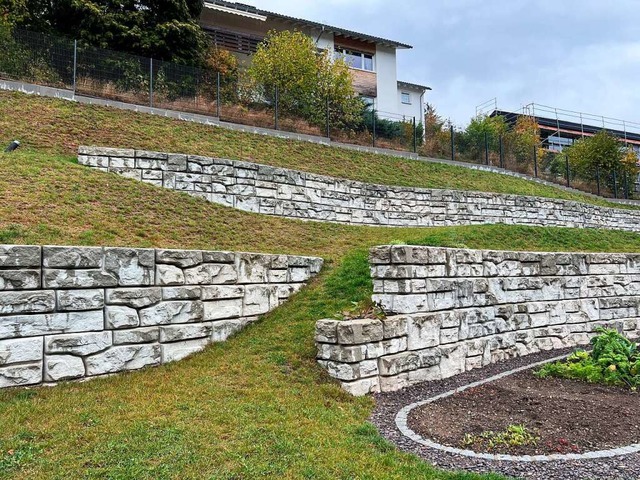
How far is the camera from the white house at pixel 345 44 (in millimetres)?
27188

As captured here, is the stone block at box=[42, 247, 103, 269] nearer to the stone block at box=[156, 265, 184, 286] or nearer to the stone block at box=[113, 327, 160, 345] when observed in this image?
the stone block at box=[156, 265, 184, 286]

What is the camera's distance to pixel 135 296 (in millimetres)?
5465

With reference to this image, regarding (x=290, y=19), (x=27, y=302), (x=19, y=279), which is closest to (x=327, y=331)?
(x=27, y=302)

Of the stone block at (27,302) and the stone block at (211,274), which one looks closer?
the stone block at (27,302)

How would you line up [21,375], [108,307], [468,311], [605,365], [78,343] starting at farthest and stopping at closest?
1. [468,311]
2. [605,365]
3. [108,307]
4. [78,343]
5. [21,375]

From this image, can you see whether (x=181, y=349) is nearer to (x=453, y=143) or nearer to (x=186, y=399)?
(x=186, y=399)

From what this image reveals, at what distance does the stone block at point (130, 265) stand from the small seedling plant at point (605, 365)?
5.12m

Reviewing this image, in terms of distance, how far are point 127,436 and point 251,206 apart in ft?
28.8

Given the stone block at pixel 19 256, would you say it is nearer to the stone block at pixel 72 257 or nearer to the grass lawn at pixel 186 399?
the stone block at pixel 72 257

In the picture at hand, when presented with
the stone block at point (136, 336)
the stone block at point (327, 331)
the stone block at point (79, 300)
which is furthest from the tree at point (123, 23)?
the stone block at point (327, 331)

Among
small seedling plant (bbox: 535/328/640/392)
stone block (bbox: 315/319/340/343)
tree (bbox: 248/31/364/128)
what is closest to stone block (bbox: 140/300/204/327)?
stone block (bbox: 315/319/340/343)

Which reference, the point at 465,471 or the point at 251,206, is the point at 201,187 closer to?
the point at 251,206

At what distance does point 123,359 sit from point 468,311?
4537 millimetres

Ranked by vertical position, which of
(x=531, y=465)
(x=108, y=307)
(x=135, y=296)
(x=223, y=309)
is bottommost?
(x=531, y=465)
